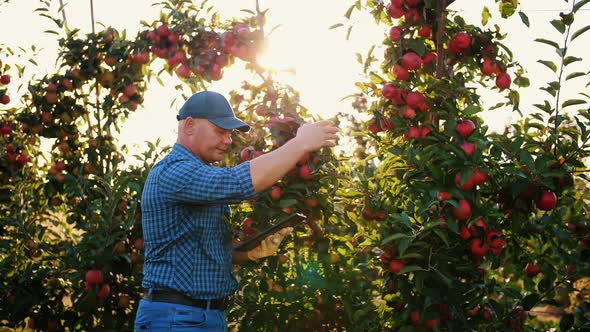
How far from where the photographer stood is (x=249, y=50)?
380cm

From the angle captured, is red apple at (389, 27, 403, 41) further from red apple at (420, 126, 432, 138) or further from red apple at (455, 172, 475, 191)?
red apple at (455, 172, 475, 191)

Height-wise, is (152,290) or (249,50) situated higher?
(249,50)

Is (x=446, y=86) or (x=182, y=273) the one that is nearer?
(x=182, y=273)

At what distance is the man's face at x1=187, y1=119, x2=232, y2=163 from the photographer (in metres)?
2.70

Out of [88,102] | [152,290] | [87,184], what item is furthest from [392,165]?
[88,102]

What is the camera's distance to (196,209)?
261 cm

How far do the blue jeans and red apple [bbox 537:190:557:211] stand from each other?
1.34 m

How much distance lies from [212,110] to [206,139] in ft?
0.38

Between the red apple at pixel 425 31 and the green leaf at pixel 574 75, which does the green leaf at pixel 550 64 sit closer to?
the green leaf at pixel 574 75

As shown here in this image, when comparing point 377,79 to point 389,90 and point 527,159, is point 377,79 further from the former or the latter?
point 527,159

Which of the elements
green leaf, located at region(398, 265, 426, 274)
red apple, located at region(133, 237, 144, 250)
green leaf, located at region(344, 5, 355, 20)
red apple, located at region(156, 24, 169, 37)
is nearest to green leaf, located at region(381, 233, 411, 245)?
green leaf, located at region(398, 265, 426, 274)

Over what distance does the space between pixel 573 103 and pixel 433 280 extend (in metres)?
0.94

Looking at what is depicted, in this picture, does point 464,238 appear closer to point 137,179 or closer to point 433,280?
point 433,280

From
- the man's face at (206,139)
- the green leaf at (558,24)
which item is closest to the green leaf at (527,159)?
the green leaf at (558,24)
